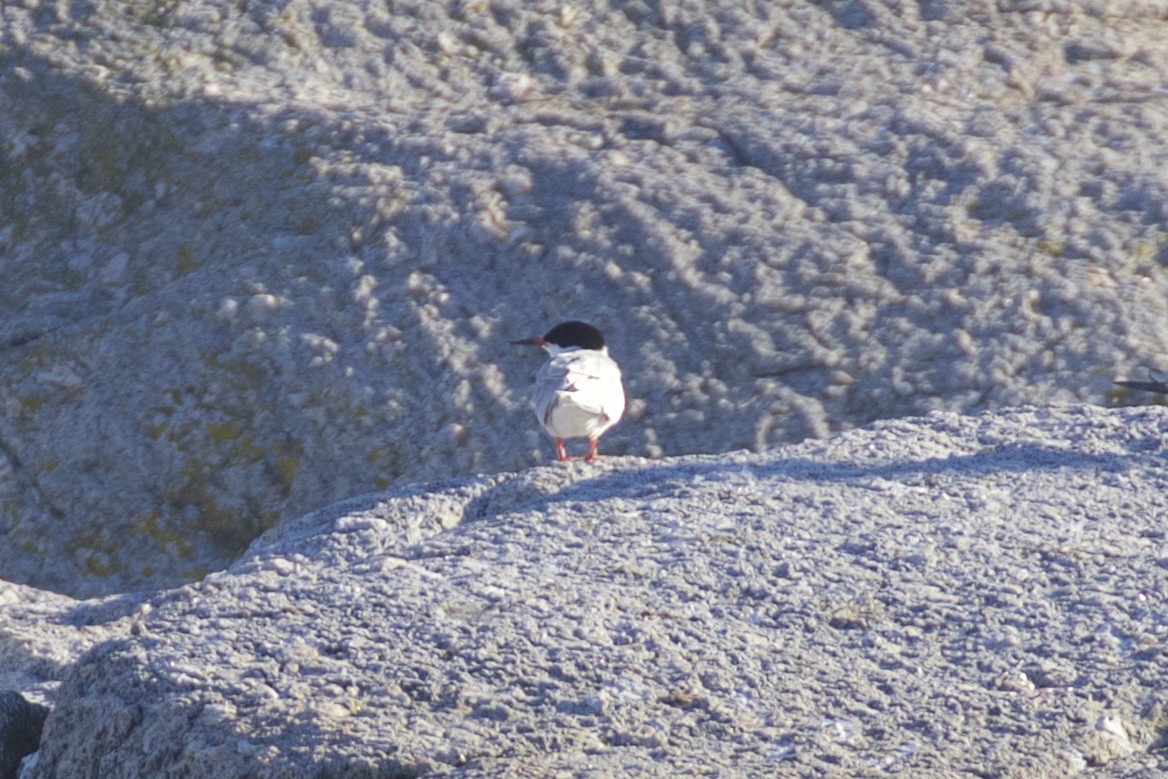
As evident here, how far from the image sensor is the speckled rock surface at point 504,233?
23.6ft

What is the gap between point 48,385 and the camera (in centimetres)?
776

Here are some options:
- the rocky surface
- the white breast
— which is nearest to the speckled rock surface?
the white breast

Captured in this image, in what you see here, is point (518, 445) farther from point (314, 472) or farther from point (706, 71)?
point (706, 71)

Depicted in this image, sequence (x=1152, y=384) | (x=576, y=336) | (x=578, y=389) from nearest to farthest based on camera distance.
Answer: (x=578, y=389)
(x=1152, y=384)
(x=576, y=336)

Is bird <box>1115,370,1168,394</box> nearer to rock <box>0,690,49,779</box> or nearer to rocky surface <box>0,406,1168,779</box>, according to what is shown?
rocky surface <box>0,406,1168,779</box>

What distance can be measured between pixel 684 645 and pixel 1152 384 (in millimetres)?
3177

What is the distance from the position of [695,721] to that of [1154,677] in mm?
1050

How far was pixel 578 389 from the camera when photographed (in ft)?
20.7

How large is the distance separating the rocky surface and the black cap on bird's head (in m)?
1.57

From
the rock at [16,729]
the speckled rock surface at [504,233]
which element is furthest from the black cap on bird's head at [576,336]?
the rock at [16,729]

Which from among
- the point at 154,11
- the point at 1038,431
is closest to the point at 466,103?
the point at 154,11

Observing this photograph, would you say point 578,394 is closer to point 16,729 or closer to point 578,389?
point 578,389

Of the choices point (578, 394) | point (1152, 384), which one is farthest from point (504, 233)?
point (1152, 384)

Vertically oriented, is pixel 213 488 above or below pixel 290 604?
below
